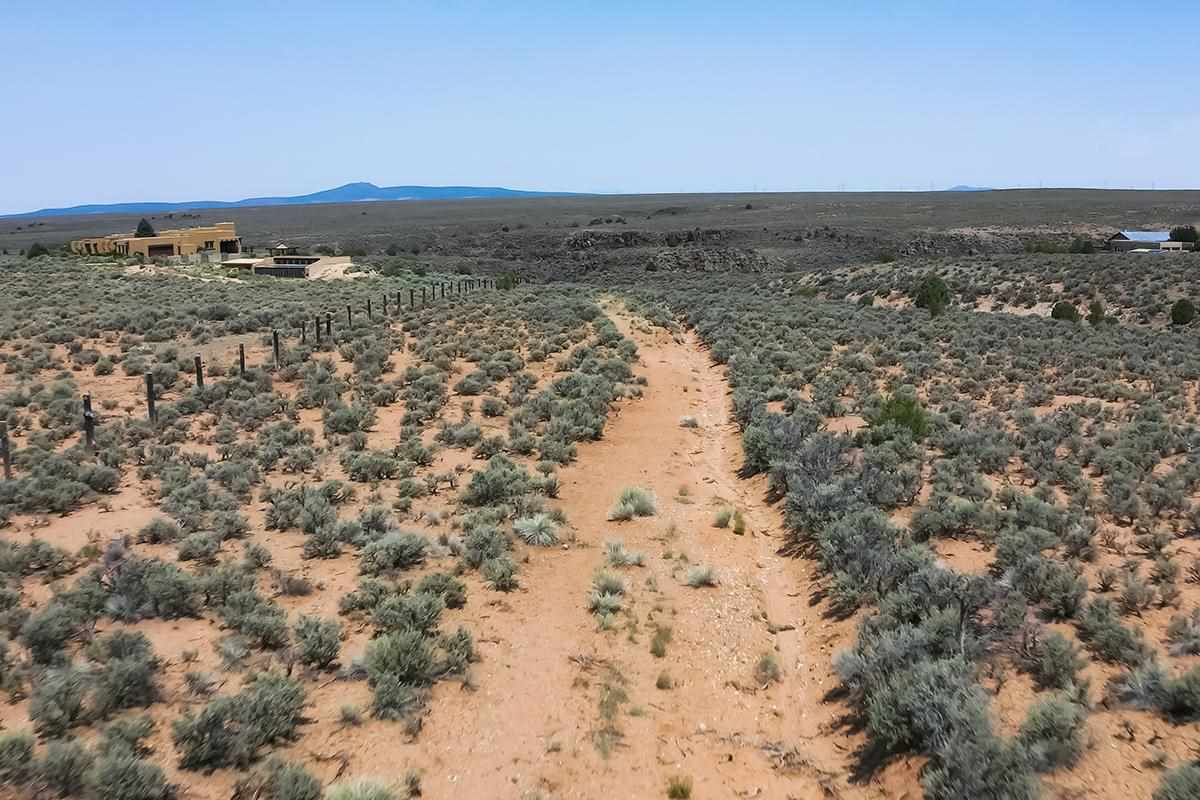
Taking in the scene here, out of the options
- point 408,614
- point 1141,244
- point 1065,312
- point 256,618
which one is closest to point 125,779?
point 256,618

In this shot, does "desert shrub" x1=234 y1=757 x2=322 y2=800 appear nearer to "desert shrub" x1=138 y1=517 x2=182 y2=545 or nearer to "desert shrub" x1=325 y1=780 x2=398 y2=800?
"desert shrub" x1=325 y1=780 x2=398 y2=800

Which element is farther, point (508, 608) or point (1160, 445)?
point (1160, 445)

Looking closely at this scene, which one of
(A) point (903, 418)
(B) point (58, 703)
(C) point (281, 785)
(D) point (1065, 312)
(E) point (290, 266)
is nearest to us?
(C) point (281, 785)

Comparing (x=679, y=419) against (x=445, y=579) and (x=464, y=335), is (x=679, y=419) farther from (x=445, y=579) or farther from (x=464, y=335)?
(x=464, y=335)

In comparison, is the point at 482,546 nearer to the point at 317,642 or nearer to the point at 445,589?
the point at 445,589

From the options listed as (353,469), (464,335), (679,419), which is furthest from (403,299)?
(353,469)

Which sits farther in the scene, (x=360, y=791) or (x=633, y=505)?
(x=633, y=505)

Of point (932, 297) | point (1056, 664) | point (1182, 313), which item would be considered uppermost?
point (932, 297)
